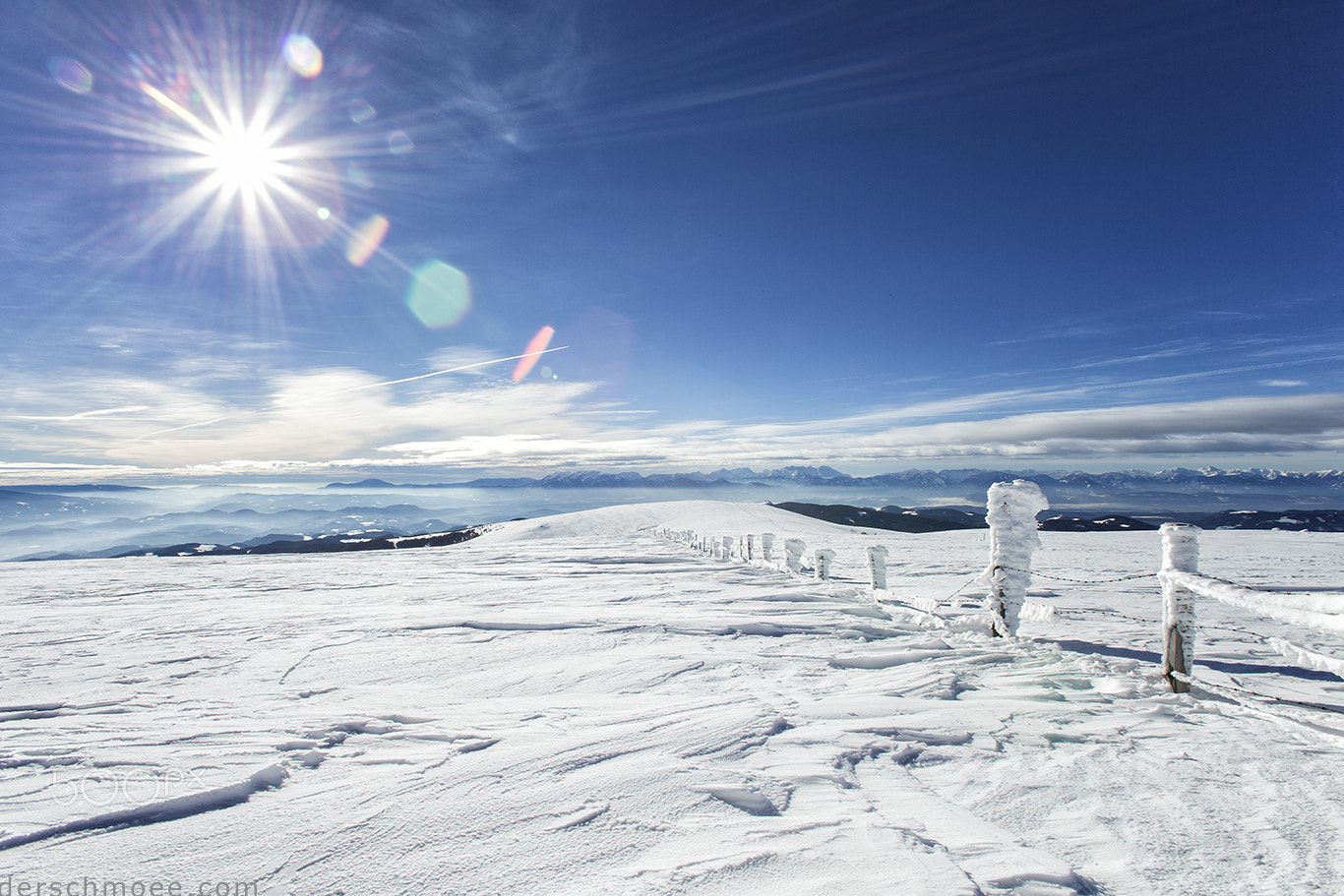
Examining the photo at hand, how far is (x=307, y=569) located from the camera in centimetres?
1527

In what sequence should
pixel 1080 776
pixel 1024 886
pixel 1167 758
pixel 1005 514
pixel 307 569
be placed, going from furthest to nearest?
1. pixel 307 569
2. pixel 1005 514
3. pixel 1167 758
4. pixel 1080 776
5. pixel 1024 886

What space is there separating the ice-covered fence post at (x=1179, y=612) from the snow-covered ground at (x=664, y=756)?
0.62 ft

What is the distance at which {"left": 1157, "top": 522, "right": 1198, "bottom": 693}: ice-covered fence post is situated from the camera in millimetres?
4766

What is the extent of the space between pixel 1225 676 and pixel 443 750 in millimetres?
7169

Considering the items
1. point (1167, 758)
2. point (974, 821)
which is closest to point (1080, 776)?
point (1167, 758)

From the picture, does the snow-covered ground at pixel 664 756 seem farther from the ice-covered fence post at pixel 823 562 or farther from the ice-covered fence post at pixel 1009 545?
the ice-covered fence post at pixel 823 562

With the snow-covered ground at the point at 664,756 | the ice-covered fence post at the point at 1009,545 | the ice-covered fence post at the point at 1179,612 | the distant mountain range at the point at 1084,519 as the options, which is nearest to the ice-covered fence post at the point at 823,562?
the snow-covered ground at the point at 664,756

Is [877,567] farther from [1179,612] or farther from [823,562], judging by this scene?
[1179,612]

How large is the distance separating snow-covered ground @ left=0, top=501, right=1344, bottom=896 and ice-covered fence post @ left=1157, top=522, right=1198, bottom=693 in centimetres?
19

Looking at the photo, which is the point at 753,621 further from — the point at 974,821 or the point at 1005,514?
the point at 974,821

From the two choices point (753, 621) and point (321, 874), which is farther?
Answer: point (753, 621)

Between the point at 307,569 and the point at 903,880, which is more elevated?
the point at 903,880

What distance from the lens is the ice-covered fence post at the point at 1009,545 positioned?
671cm

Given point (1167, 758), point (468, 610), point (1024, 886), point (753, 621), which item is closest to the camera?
point (1024, 886)
